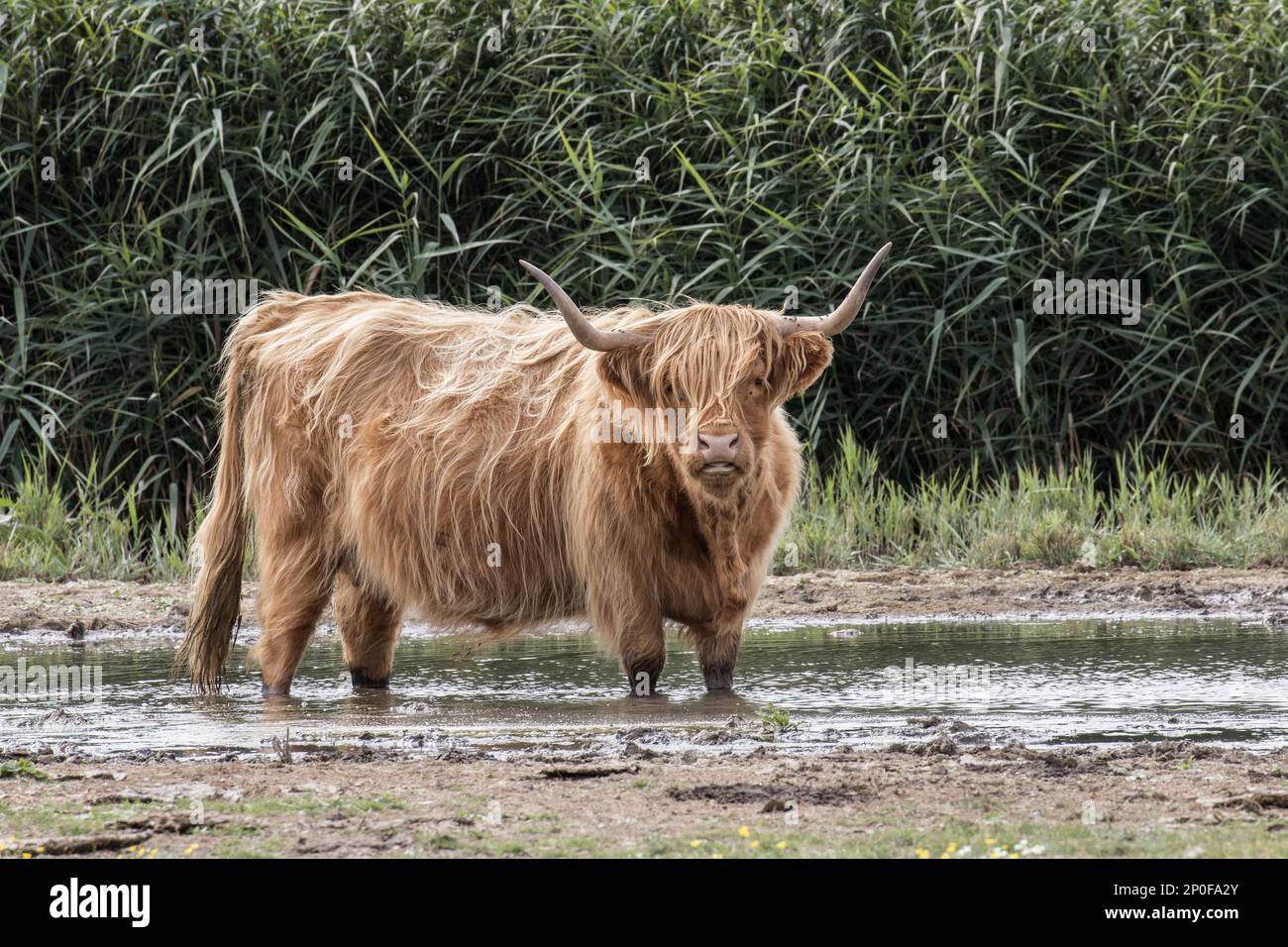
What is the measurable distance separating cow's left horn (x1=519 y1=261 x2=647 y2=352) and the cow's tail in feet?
4.77

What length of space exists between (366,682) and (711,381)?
1.60m

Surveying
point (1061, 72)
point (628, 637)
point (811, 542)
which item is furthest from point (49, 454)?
point (1061, 72)

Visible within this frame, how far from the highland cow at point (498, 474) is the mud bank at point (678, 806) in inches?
46.5

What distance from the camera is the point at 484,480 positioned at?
5.27 metres

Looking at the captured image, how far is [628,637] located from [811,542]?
116 inches

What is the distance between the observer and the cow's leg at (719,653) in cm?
498

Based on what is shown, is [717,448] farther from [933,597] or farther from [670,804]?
[933,597]

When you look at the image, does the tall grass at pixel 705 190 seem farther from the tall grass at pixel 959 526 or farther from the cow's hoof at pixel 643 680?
the cow's hoof at pixel 643 680

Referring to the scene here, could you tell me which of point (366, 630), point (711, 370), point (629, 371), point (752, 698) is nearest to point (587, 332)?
point (629, 371)

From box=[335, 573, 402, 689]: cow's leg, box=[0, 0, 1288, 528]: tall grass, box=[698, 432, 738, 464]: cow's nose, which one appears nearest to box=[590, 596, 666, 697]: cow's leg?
box=[698, 432, 738, 464]: cow's nose

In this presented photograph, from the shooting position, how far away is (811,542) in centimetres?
775

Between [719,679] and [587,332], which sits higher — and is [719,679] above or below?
below

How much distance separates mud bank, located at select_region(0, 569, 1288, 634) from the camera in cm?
668

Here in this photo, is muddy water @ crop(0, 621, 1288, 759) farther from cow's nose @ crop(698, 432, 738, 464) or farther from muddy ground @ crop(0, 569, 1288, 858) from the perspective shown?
cow's nose @ crop(698, 432, 738, 464)
